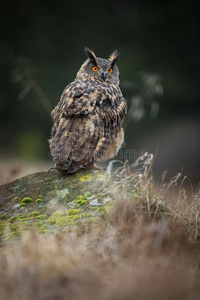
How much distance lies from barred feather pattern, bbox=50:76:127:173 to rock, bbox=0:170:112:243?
185mm

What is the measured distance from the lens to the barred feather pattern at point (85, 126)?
3.75 meters

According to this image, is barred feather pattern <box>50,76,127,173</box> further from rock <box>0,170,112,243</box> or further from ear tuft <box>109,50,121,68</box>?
ear tuft <box>109,50,121,68</box>

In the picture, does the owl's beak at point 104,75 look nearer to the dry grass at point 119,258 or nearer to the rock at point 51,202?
the rock at point 51,202

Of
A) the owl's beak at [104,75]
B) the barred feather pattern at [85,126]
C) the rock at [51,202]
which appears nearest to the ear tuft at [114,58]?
the owl's beak at [104,75]

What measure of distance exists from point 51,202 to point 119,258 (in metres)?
1.18

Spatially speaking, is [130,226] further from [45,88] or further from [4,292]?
[45,88]

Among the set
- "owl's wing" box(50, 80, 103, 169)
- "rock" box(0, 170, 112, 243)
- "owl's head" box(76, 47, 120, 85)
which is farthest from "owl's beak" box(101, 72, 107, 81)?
"rock" box(0, 170, 112, 243)

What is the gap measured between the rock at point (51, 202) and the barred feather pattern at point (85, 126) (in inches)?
7.3

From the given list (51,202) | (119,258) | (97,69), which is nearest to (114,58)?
(97,69)

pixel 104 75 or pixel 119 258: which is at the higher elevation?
pixel 104 75

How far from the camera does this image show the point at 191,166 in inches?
351

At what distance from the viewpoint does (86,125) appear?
3.96m

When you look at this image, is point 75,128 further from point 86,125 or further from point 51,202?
point 51,202

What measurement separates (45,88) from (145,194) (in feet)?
26.4
